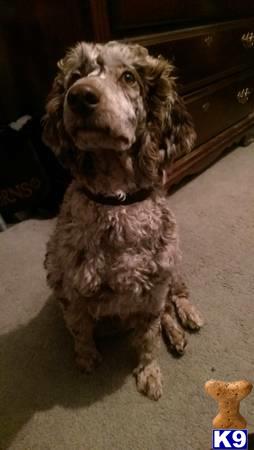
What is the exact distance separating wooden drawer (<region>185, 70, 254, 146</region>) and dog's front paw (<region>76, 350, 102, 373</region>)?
1179mm

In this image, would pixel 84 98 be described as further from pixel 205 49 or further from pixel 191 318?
pixel 205 49

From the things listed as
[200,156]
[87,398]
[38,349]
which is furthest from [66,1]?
[87,398]

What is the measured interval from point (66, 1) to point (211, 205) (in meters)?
1.05

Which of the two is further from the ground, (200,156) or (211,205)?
(200,156)

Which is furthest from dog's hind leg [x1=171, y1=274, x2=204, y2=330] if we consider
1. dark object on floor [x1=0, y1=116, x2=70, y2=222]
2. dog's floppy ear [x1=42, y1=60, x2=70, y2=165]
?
dark object on floor [x1=0, y1=116, x2=70, y2=222]

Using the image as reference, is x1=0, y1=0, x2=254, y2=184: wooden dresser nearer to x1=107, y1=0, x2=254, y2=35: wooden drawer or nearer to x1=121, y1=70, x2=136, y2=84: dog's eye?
x1=107, y1=0, x2=254, y2=35: wooden drawer

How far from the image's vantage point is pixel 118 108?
2.26 ft

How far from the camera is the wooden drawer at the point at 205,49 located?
1.38 meters

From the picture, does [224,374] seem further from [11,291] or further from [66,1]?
[66,1]

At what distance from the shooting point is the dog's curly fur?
2.41ft

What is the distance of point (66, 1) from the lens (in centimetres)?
117

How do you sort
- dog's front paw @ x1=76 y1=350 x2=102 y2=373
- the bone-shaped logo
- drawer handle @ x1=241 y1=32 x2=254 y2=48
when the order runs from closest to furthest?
the bone-shaped logo → dog's front paw @ x1=76 y1=350 x2=102 y2=373 → drawer handle @ x1=241 y1=32 x2=254 y2=48

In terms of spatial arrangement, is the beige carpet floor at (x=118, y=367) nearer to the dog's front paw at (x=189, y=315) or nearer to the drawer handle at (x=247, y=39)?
the dog's front paw at (x=189, y=315)

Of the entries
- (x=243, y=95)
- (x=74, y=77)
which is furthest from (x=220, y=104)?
(x=74, y=77)
